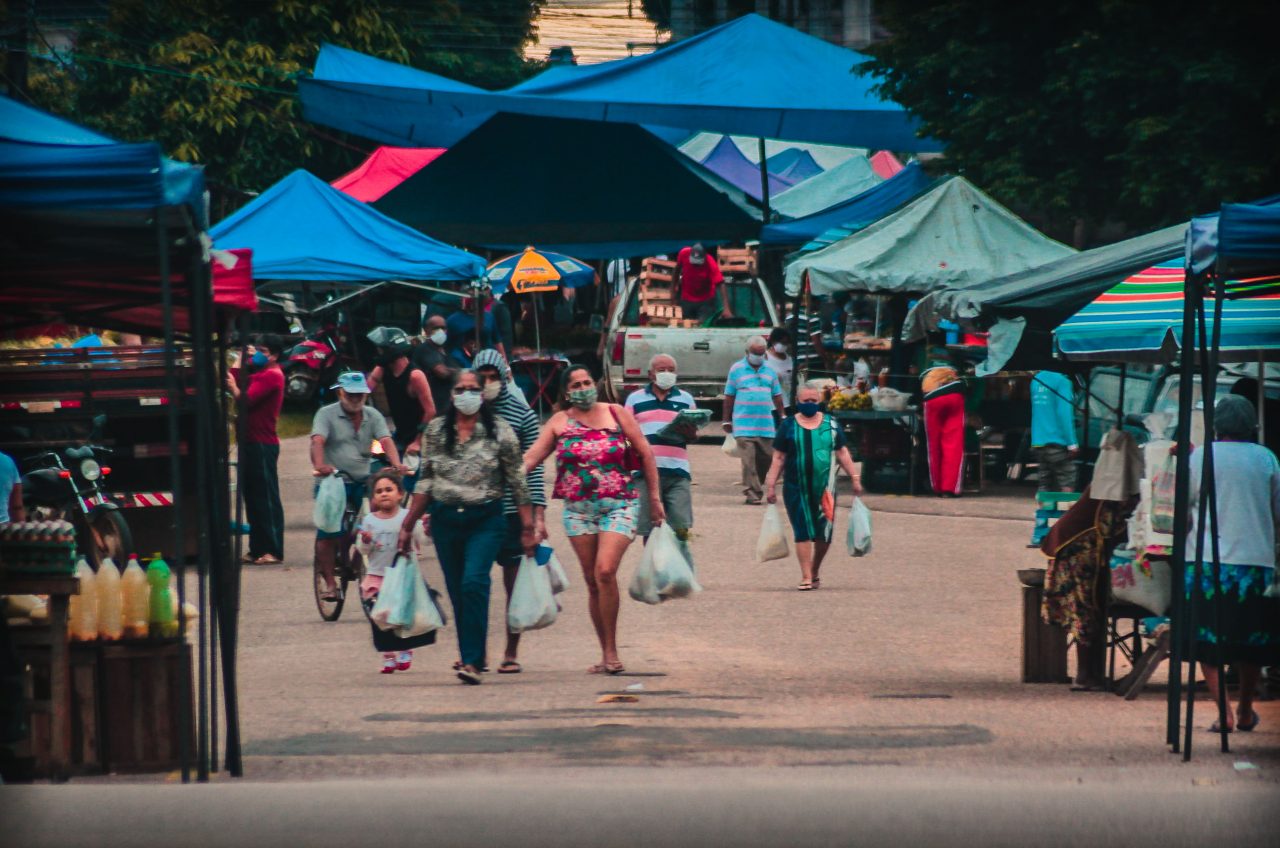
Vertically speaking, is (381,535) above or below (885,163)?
below

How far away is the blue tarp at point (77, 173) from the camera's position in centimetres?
639

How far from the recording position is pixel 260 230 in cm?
1909

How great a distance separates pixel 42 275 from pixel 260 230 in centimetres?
1132

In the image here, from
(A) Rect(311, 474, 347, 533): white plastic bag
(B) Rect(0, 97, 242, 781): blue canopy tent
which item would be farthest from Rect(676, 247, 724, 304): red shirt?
(B) Rect(0, 97, 242, 781): blue canopy tent

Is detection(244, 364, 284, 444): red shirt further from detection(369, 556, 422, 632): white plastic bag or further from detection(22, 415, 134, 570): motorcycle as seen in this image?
detection(369, 556, 422, 632): white plastic bag

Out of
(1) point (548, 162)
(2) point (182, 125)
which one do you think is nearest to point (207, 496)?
(1) point (548, 162)

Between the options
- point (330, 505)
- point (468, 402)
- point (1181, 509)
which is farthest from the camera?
point (330, 505)

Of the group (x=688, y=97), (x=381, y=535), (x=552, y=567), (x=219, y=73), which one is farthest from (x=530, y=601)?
(x=219, y=73)

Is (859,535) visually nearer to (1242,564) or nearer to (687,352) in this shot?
(1242,564)

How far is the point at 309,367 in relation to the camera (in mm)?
29328

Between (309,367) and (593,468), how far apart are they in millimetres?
Answer: 19797

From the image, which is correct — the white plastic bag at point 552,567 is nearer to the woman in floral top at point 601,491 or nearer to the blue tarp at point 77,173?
the woman in floral top at point 601,491

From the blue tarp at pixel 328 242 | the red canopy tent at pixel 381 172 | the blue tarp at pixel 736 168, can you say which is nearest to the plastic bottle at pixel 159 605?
the blue tarp at pixel 328 242

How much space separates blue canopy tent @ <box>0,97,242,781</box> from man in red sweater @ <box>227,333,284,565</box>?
18.2 feet
